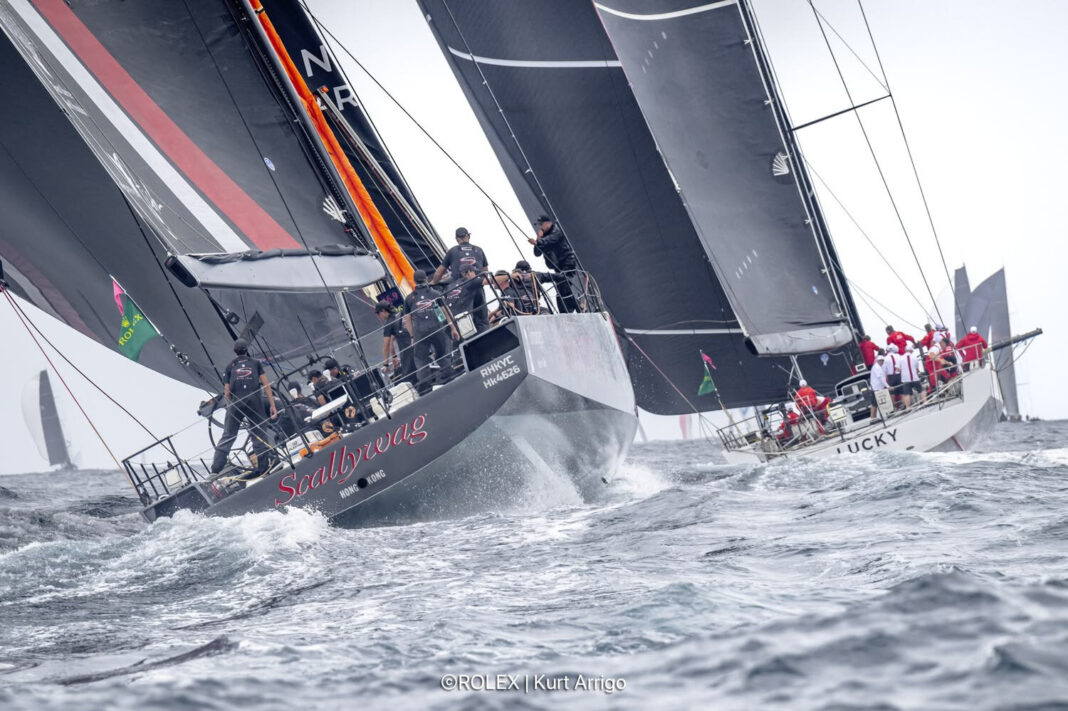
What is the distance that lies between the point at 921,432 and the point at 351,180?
6976 millimetres

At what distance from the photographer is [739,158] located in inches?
636

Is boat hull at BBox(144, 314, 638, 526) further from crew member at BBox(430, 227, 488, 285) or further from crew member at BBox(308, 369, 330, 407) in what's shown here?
crew member at BBox(308, 369, 330, 407)

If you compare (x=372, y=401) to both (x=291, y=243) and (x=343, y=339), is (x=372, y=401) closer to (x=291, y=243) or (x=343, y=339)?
(x=291, y=243)

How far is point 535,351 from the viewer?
383 inches

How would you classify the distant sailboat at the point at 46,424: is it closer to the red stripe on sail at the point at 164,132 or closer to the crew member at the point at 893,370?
the red stripe on sail at the point at 164,132

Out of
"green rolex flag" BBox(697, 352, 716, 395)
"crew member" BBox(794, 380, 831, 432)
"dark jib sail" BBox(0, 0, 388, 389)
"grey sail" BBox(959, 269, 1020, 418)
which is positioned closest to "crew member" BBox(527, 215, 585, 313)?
"dark jib sail" BBox(0, 0, 388, 389)

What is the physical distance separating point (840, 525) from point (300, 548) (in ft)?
12.1

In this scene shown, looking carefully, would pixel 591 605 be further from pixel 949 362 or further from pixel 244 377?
pixel 949 362

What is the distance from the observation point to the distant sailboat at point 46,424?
47938 millimetres

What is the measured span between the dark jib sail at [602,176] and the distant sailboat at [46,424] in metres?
35.0

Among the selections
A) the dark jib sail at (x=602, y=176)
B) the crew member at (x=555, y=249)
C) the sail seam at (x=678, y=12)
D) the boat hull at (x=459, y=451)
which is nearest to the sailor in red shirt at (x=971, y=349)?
the dark jib sail at (x=602, y=176)

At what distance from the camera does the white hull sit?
13.4 m

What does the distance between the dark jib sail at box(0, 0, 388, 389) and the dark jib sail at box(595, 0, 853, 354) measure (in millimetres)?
5235

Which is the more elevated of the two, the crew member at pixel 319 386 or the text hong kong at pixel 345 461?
the crew member at pixel 319 386
